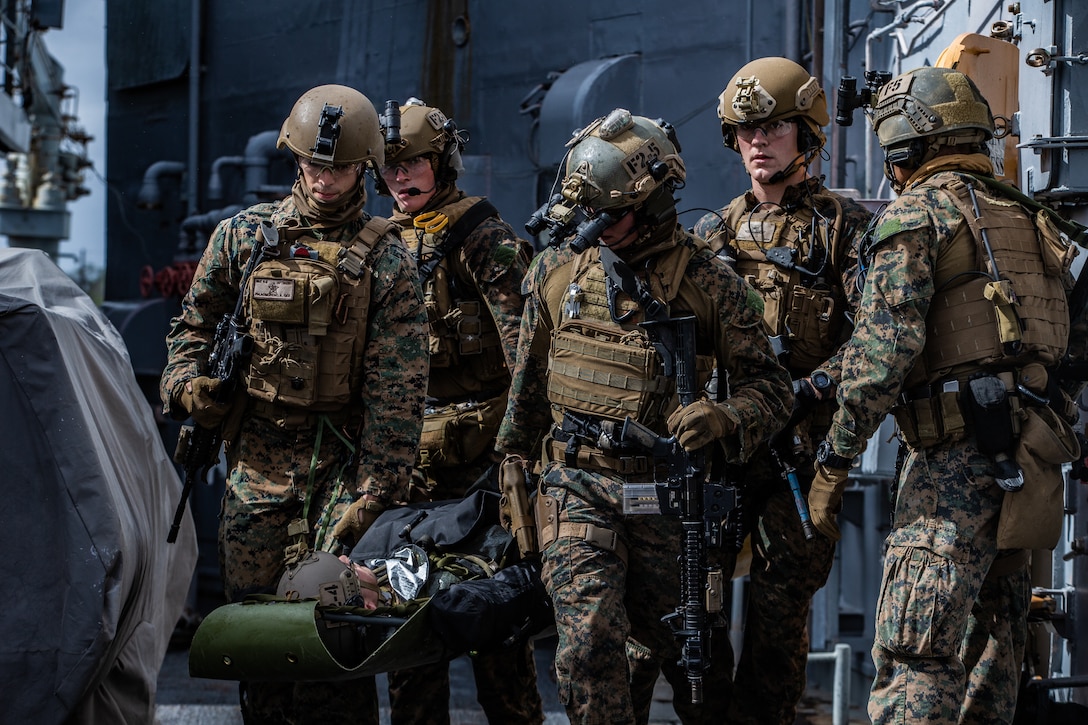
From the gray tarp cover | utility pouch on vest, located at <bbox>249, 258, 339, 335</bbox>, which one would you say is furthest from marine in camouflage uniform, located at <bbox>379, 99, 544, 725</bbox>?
the gray tarp cover

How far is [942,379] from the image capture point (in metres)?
4.84

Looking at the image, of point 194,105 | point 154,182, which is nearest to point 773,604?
point 194,105

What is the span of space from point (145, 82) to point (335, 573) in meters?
10.8

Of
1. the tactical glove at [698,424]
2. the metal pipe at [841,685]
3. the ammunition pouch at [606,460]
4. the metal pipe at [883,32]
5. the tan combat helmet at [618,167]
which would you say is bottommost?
the metal pipe at [841,685]

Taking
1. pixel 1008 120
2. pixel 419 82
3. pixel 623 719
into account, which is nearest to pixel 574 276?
pixel 623 719

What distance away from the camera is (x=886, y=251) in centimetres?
480

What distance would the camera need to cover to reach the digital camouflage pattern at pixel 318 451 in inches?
211

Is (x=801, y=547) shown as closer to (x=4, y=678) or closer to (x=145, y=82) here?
(x=4, y=678)

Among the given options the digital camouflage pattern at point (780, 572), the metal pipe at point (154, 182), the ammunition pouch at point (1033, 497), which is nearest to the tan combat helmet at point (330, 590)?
the digital camouflage pattern at point (780, 572)

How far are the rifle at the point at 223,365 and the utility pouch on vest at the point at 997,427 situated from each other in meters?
2.50

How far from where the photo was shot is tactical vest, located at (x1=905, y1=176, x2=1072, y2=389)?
4742mm

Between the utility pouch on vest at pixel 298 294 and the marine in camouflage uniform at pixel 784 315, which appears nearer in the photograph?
the utility pouch on vest at pixel 298 294

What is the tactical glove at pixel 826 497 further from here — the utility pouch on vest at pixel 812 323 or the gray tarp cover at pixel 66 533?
the gray tarp cover at pixel 66 533

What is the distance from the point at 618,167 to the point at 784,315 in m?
1.05
